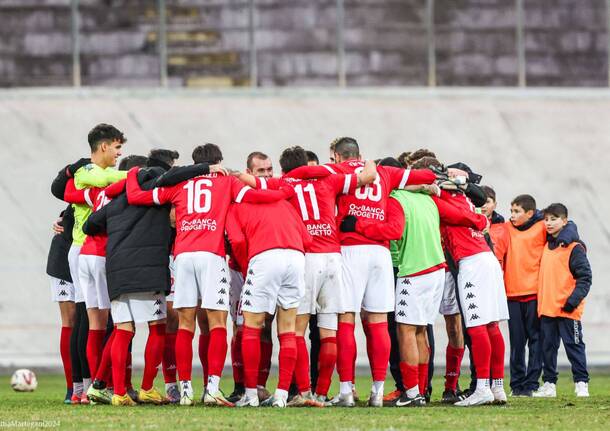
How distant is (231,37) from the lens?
18.0 m

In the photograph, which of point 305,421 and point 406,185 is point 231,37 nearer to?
point 406,185

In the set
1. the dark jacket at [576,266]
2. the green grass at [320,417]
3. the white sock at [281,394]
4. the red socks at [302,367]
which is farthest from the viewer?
the dark jacket at [576,266]

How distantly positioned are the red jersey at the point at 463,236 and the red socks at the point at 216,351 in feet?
6.44

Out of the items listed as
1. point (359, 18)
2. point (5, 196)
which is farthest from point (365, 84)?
point (5, 196)

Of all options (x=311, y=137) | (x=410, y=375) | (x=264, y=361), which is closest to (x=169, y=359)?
(x=264, y=361)

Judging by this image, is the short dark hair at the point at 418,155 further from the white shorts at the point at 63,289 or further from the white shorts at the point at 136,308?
the white shorts at the point at 63,289

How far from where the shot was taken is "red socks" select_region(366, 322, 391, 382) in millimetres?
10242

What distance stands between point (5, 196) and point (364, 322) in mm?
8206

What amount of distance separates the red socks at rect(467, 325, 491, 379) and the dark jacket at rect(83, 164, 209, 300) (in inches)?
93.2

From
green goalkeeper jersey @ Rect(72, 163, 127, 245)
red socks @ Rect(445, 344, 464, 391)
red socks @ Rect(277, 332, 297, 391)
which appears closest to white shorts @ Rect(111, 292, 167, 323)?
Result: green goalkeeper jersey @ Rect(72, 163, 127, 245)

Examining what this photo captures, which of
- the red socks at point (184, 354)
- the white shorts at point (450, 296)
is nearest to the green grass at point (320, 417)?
the red socks at point (184, 354)

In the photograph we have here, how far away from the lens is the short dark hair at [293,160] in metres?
10.4

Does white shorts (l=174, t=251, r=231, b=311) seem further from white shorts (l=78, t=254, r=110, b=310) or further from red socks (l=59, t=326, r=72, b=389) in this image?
red socks (l=59, t=326, r=72, b=389)

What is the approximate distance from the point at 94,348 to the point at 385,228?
2391 mm
